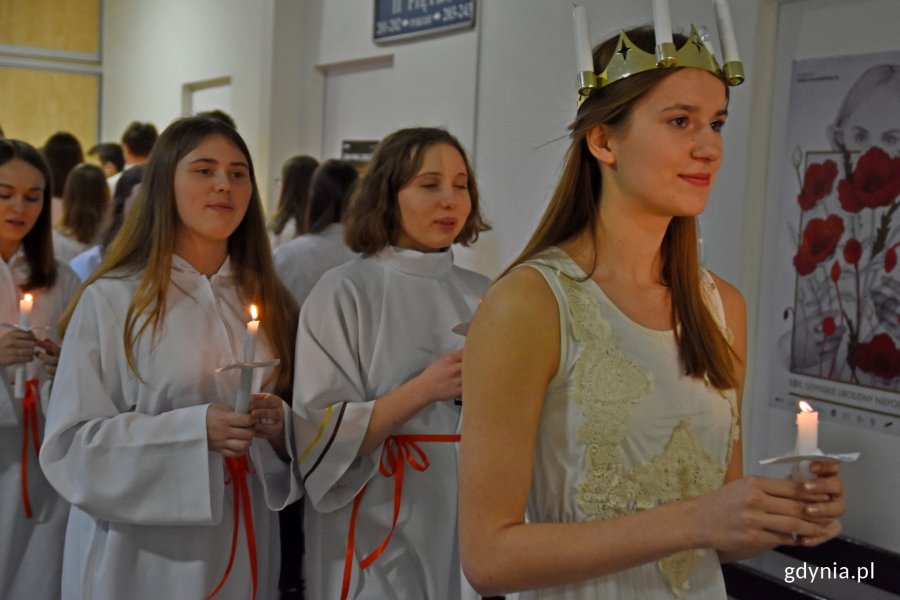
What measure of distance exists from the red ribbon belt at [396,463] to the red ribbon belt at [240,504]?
0.23 m

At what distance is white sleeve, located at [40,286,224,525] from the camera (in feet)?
7.71

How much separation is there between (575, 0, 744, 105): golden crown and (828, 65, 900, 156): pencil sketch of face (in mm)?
1541

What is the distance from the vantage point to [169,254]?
2512mm

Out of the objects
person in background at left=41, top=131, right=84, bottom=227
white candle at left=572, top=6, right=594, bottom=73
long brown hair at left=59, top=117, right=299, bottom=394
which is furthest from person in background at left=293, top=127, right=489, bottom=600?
person in background at left=41, top=131, right=84, bottom=227

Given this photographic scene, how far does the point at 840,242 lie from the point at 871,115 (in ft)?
1.24

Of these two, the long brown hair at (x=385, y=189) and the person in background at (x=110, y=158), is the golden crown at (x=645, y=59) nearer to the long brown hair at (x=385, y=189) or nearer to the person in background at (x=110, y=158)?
the long brown hair at (x=385, y=189)

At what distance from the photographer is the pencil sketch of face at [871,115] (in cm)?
289

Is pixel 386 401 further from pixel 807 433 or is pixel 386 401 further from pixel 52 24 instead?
pixel 52 24

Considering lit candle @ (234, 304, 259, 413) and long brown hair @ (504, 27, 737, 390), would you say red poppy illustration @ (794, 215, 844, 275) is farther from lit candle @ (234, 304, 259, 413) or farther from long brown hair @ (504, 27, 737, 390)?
lit candle @ (234, 304, 259, 413)

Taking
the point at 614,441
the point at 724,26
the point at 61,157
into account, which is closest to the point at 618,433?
the point at 614,441

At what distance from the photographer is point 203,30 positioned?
795cm

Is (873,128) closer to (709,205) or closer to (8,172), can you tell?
(709,205)

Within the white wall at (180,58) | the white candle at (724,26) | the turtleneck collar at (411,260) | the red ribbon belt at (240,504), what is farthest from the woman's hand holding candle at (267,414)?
the white wall at (180,58)

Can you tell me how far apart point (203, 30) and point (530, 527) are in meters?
7.28
